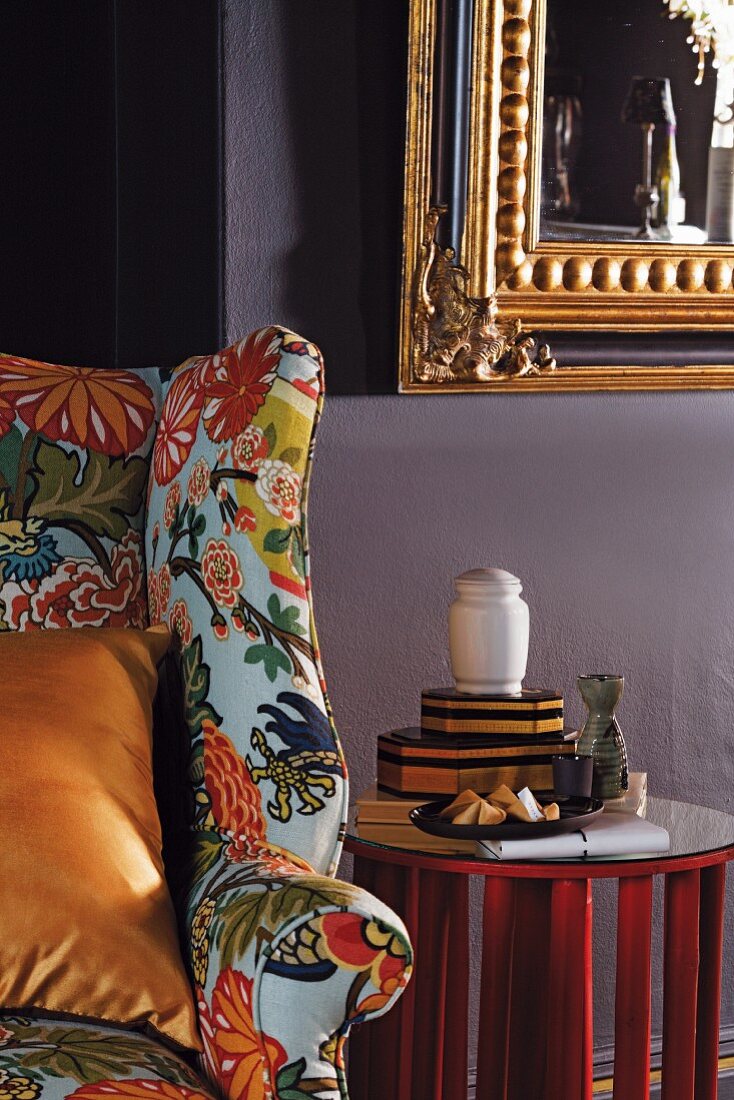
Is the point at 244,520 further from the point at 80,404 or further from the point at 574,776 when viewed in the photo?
the point at 574,776

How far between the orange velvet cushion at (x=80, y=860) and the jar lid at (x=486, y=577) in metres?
0.48

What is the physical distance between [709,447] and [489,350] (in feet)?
1.36

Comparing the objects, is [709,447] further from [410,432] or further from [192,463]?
[192,463]

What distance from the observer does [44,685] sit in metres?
1.20

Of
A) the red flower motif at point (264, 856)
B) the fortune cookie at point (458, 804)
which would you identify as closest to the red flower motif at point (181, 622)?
the red flower motif at point (264, 856)

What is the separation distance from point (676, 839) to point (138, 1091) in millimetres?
693

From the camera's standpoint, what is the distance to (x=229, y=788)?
1.25 m

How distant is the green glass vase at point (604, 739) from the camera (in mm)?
1556

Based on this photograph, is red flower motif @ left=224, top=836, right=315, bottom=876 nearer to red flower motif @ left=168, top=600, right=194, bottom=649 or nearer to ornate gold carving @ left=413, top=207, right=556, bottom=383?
red flower motif @ left=168, top=600, right=194, bottom=649

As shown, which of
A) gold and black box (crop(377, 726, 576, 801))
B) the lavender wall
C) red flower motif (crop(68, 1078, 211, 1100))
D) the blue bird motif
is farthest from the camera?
the lavender wall

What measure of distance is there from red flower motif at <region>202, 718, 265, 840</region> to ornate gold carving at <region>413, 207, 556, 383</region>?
2.18 feet

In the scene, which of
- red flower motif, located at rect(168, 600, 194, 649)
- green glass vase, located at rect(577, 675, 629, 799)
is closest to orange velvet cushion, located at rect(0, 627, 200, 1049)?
red flower motif, located at rect(168, 600, 194, 649)

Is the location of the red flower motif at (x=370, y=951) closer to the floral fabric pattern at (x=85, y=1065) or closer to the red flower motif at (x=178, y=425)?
the floral fabric pattern at (x=85, y=1065)

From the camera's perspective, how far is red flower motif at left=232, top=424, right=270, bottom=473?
51.0 inches
